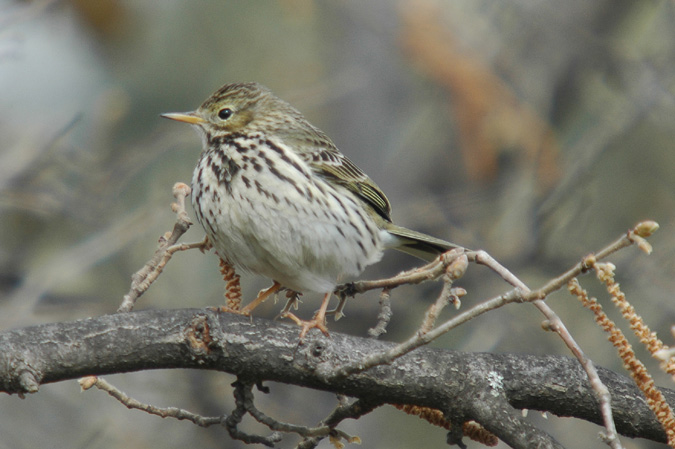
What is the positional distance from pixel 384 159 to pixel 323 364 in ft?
25.5

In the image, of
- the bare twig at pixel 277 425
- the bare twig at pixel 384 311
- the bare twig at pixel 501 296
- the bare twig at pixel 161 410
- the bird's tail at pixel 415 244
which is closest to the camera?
the bare twig at pixel 501 296

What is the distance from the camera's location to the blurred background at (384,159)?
8.09 meters

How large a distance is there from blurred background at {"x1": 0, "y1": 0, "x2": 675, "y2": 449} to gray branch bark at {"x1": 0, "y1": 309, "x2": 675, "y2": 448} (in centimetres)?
325

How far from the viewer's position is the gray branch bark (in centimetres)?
322

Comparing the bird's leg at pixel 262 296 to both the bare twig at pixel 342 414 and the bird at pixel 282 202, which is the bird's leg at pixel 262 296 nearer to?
the bird at pixel 282 202

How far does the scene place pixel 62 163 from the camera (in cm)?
813

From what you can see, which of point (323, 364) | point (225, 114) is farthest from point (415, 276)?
point (225, 114)

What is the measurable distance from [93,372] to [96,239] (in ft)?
15.0

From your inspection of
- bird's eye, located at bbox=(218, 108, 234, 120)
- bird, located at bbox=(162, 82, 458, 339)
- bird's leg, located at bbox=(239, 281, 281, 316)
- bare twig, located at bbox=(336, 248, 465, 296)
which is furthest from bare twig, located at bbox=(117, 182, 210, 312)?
bird's eye, located at bbox=(218, 108, 234, 120)

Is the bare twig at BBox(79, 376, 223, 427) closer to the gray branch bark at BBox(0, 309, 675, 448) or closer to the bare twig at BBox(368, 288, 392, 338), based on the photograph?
the gray branch bark at BBox(0, 309, 675, 448)

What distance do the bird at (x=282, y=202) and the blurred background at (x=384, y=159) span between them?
5.08 feet

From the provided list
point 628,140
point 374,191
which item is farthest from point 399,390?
point 628,140

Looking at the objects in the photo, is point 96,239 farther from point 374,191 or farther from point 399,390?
point 399,390

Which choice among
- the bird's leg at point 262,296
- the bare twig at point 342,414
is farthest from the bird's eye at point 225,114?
the bare twig at point 342,414
